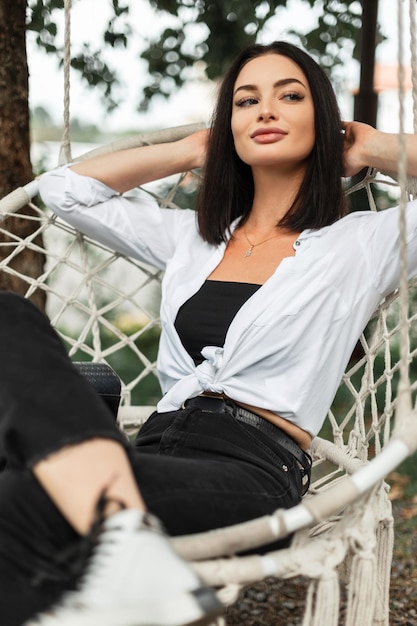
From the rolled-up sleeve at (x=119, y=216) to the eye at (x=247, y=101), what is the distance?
13.8 inches

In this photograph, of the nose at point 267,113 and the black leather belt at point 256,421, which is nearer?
the black leather belt at point 256,421

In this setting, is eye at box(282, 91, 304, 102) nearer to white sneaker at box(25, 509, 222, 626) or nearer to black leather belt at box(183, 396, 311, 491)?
black leather belt at box(183, 396, 311, 491)

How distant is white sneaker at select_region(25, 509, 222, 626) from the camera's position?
1036 millimetres

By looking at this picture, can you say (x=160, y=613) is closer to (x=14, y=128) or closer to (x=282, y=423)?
(x=282, y=423)

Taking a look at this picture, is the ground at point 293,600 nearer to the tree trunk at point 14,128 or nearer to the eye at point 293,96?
the tree trunk at point 14,128

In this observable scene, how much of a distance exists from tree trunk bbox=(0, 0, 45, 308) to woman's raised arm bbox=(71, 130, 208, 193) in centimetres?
42

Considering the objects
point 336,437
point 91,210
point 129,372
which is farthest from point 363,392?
point 129,372

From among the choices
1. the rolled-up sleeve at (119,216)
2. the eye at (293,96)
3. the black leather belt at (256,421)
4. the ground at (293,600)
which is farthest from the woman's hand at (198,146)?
the ground at (293,600)

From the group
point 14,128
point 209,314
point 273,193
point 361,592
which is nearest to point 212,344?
point 209,314

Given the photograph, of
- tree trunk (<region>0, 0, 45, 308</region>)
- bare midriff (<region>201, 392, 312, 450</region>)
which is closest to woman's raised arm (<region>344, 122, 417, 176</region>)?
bare midriff (<region>201, 392, 312, 450</region>)

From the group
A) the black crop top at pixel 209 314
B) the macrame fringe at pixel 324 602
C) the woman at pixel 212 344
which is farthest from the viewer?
the black crop top at pixel 209 314

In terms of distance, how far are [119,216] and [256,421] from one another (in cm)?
78

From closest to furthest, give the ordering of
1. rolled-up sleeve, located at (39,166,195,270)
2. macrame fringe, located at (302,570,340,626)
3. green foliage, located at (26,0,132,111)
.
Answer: macrame fringe, located at (302,570,340,626)
rolled-up sleeve, located at (39,166,195,270)
green foliage, located at (26,0,132,111)

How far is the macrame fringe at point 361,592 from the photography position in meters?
1.45
